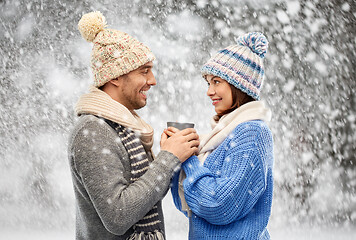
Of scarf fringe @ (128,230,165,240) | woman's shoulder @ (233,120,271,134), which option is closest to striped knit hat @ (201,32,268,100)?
woman's shoulder @ (233,120,271,134)

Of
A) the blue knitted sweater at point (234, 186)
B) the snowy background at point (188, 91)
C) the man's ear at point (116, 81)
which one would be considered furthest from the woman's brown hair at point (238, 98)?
the snowy background at point (188, 91)

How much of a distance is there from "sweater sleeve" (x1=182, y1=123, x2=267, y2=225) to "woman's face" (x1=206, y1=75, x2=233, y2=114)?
0.20 metres

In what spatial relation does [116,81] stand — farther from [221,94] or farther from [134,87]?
[221,94]

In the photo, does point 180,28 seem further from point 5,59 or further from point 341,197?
point 341,197

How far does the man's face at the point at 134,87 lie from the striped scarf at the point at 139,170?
0.54 ft

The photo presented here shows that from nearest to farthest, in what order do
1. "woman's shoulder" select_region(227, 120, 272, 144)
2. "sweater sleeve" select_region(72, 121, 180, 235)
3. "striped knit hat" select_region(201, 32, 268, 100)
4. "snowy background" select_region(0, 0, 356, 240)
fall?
"sweater sleeve" select_region(72, 121, 180, 235) → "woman's shoulder" select_region(227, 120, 272, 144) → "striped knit hat" select_region(201, 32, 268, 100) → "snowy background" select_region(0, 0, 356, 240)

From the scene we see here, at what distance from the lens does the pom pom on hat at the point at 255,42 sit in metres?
1.90

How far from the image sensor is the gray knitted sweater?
156 cm

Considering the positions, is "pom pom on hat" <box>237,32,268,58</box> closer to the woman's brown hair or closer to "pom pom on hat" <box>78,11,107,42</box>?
the woman's brown hair

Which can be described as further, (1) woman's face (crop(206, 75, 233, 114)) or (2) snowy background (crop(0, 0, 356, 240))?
(2) snowy background (crop(0, 0, 356, 240))

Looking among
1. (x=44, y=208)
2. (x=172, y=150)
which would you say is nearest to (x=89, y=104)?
(x=172, y=150)

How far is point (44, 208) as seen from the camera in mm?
6512

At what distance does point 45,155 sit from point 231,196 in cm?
583

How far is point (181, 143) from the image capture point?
1.70 meters
